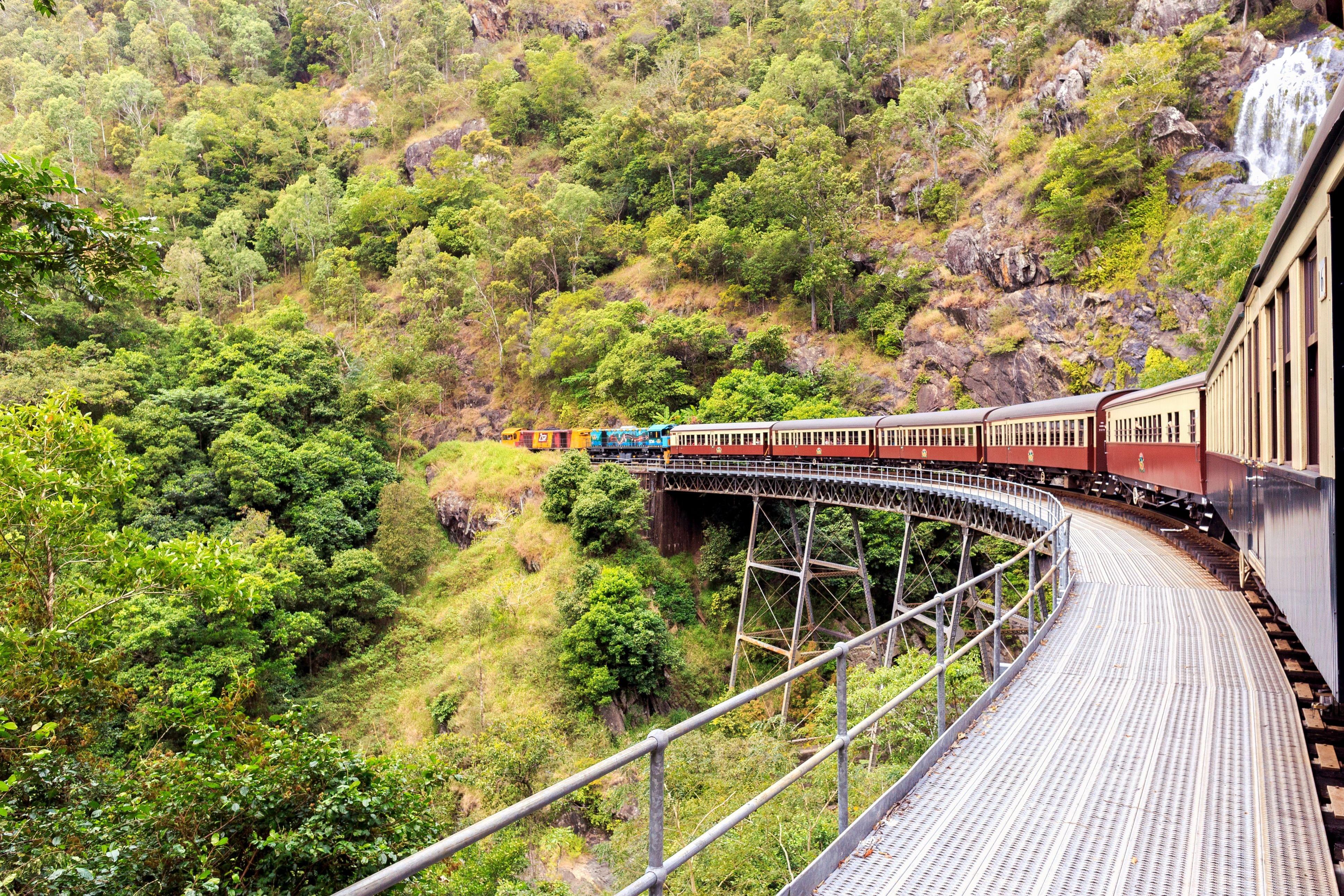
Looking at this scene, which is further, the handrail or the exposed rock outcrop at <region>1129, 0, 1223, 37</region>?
the exposed rock outcrop at <region>1129, 0, 1223, 37</region>

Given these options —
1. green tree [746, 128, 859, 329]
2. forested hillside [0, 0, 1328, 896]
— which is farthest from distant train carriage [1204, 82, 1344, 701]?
green tree [746, 128, 859, 329]

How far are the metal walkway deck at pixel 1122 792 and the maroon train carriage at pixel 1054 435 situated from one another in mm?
11029

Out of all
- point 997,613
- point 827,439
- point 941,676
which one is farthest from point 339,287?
point 941,676

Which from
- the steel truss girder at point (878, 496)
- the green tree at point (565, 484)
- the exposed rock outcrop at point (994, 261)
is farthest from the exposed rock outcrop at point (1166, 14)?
the green tree at point (565, 484)

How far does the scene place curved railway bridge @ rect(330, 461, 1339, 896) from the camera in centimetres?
314

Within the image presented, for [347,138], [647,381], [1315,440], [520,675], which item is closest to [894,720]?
[1315,440]

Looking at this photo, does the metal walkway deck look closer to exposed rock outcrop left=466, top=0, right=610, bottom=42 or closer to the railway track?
the railway track

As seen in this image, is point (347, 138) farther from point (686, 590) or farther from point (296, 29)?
point (686, 590)

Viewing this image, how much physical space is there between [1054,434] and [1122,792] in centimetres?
1608

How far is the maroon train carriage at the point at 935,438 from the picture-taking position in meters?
21.5

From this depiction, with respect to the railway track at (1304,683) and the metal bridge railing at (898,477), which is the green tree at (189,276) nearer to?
the metal bridge railing at (898,477)

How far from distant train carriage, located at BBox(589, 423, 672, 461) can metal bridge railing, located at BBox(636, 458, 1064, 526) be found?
1.00 m

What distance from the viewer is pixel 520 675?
22281 millimetres

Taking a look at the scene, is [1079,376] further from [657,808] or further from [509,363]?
[657,808]
